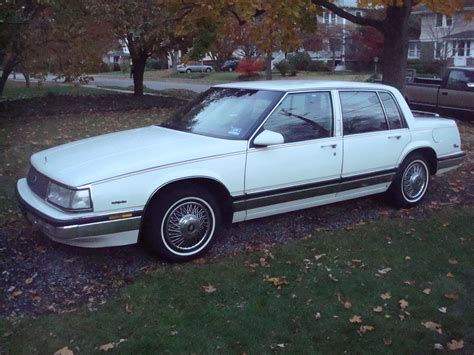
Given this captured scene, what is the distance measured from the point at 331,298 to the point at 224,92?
267cm

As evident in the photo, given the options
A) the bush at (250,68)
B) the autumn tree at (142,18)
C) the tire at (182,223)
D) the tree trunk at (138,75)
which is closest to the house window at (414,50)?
the bush at (250,68)

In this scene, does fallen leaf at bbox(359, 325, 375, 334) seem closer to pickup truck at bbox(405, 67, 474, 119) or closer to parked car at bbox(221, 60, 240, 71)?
pickup truck at bbox(405, 67, 474, 119)

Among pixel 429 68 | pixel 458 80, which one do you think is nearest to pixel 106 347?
pixel 458 80

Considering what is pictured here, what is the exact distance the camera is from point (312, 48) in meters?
49.1

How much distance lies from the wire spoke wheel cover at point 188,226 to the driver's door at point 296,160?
46cm

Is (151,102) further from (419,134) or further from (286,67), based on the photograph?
(286,67)

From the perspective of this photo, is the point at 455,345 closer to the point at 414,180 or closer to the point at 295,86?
the point at 295,86

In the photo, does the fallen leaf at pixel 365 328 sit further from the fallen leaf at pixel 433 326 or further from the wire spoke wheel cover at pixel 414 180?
the wire spoke wheel cover at pixel 414 180

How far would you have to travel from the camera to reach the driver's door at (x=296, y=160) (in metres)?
5.39

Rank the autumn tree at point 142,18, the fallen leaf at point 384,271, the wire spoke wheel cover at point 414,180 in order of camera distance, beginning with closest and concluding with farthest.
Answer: the fallen leaf at point 384,271, the wire spoke wheel cover at point 414,180, the autumn tree at point 142,18

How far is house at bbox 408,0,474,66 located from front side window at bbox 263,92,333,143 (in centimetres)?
4255

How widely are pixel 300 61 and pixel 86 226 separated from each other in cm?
4702

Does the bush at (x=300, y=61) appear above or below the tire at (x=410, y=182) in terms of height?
above

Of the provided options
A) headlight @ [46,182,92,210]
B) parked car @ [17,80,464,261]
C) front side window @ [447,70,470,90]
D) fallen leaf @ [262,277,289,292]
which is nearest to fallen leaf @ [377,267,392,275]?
fallen leaf @ [262,277,289,292]
